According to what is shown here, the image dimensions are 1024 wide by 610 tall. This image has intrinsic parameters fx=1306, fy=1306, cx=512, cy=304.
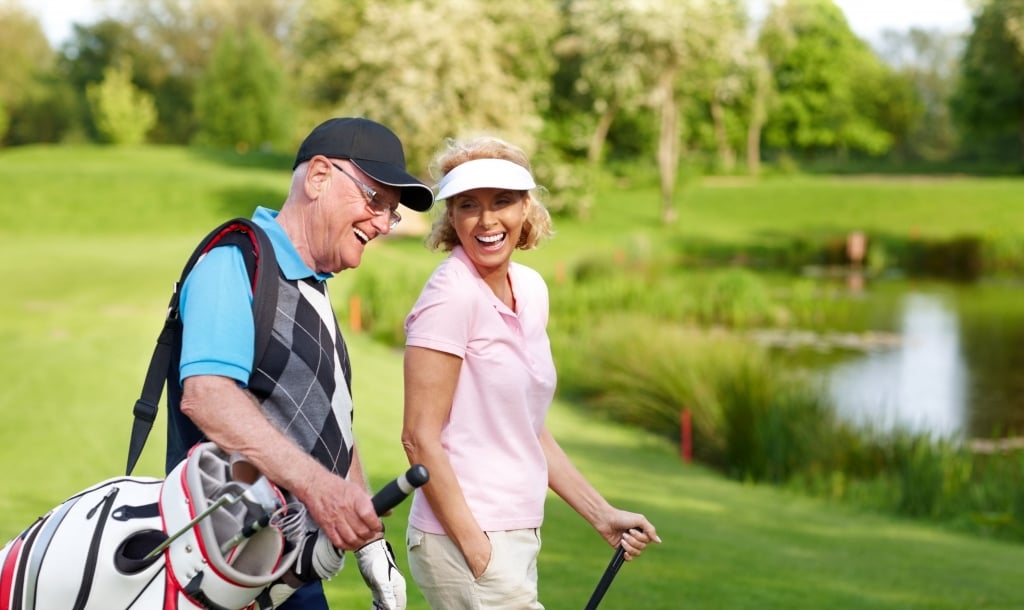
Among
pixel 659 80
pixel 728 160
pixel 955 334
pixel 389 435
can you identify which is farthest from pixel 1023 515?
pixel 728 160

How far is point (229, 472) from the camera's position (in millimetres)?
2357

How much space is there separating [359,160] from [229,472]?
775mm

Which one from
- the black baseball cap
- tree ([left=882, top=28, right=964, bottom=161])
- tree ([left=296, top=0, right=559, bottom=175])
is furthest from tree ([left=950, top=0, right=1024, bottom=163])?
the black baseball cap

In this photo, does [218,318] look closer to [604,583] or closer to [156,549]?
[156,549]

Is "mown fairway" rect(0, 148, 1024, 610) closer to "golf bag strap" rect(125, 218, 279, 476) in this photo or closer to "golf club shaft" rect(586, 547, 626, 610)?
"golf club shaft" rect(586, 547, 626, 610)

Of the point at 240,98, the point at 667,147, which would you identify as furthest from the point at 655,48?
the point at 240,98

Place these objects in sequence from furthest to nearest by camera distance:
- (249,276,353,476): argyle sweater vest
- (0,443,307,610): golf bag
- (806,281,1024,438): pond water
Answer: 1. (806,281,1024,438): pond water
2. (249,276,353,476): argyle sweater vest
3. (0,443,307,610): golf bag

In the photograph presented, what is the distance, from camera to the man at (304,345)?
7.93ft

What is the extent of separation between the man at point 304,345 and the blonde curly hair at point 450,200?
0.10 meters

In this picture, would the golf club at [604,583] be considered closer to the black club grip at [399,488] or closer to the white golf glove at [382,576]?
the white golf glove at [382,576]

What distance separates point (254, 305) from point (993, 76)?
5392cm

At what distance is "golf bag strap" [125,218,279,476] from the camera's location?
2.57m

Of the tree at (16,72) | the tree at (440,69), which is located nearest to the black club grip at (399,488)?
the tree at (440,69)

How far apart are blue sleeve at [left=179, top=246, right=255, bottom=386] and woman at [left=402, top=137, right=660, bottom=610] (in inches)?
19.7
